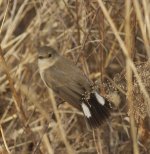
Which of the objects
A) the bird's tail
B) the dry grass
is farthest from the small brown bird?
the dry grass

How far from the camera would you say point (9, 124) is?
396 centimetres

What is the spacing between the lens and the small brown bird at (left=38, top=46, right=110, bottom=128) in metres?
2.59

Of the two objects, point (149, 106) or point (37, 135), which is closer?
point (149, 106)

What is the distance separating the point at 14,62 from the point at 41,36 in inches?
18.0

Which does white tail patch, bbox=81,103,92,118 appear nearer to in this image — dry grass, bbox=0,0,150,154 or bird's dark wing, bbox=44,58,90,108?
bird's dark wing, bbox=44,58,90,108

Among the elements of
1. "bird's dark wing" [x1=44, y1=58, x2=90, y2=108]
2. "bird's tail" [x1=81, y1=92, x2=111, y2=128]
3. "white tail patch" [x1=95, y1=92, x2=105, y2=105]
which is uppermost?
"bird's dark wing" [x1=44, y1=58, x2=90, y2=108]

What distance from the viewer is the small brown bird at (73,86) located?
259 centimetres

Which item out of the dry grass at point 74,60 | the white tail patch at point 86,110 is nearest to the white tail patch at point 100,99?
the white tail patch at point 86,110

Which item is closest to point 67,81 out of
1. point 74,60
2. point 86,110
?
point 86,110

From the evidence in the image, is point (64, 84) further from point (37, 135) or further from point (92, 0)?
point (37, 135)

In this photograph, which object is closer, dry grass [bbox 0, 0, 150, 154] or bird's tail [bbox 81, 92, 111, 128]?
bird's tail [bbox 81, 92, 111, 128]

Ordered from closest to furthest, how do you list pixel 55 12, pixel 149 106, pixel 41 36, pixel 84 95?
1. pixel 149 106
2. pixel 84 95
3. pixel 55 12
4. pixel 41 36

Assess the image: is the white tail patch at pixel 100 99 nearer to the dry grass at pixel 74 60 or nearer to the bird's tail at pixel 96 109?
the bird's tail at pixel 96 109

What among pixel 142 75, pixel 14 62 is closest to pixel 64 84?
pixel 142 75
